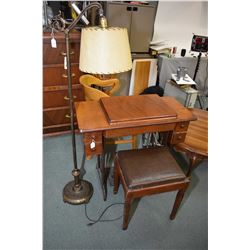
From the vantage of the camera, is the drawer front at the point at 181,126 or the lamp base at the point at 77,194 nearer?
the drawer front at the point at 181,126

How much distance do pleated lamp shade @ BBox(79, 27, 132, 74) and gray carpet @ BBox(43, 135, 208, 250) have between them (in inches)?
41.1

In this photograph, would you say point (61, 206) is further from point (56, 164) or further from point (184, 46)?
point (184, 46)

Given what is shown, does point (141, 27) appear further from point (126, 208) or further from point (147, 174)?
point (126, 208)

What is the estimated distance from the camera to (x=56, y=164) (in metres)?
1.88

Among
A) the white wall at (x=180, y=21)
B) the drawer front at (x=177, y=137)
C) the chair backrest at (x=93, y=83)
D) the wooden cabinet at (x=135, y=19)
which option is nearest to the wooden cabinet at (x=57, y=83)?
the chair backrest at (x=93, y=83)

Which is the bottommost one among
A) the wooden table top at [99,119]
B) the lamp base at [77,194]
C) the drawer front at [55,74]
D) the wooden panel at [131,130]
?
the lamp base at [77,194]

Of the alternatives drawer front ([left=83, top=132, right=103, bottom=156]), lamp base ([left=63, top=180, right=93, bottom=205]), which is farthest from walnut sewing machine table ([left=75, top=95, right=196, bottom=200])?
lamp base ([left=63, top=180, right=93, bottom=205])

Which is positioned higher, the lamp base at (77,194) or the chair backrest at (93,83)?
the chair backrest at (93,83)

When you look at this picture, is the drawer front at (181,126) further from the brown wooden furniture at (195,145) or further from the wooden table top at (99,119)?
the brown wooden furniture at (195,145)

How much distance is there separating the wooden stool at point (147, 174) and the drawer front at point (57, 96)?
38.7 inches

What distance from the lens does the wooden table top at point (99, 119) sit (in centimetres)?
112

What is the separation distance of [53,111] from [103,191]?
995mm
